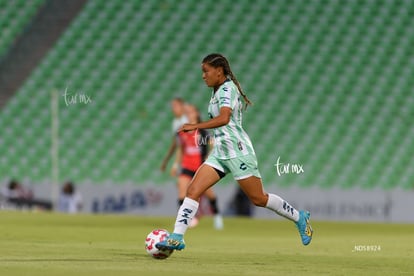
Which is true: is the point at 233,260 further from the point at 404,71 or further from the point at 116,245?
the point at 404,71

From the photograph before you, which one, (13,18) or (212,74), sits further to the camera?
(13,18)

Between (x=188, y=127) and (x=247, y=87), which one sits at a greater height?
(x=247, y=87)

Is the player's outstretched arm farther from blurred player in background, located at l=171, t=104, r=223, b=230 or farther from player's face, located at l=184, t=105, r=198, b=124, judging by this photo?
blurred player in background, located at l=171, t=104, r=223, b=230

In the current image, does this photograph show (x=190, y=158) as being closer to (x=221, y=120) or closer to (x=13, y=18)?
(x=221, y=120)

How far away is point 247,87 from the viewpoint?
22.4 m

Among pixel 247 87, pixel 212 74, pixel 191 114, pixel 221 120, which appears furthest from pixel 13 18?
pixel 221 120

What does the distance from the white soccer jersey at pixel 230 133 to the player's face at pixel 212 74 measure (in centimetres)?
9

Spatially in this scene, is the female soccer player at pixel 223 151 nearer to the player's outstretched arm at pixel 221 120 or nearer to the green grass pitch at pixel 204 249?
the player's outstretched arm at pixel 221 120

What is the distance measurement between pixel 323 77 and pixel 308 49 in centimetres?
82

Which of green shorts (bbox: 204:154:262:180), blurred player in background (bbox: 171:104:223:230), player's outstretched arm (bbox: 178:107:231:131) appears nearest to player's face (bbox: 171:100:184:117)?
blurred player in background (bbox: 171:104:223:230)

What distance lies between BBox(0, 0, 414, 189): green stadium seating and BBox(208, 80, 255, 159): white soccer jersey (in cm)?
1113

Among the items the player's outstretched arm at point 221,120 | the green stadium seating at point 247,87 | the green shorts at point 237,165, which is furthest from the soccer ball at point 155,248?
the green stadium seating at point 247,87

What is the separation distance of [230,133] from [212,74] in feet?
1.93

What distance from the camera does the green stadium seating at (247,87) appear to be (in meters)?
21.4
